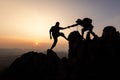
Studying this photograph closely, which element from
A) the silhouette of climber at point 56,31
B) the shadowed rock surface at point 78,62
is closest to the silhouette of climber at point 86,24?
the shadowed rock surface at point 78,62

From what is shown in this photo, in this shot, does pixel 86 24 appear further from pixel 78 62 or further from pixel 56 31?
pixel 78 62

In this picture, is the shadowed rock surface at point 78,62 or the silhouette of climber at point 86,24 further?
the silhouette of climber at point 86,24

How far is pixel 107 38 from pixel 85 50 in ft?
15.7

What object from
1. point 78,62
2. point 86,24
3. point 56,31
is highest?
point 86,24

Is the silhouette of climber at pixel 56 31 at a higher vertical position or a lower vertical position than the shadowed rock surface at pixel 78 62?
higher

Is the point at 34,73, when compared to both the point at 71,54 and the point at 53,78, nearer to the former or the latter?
the point at 53,78

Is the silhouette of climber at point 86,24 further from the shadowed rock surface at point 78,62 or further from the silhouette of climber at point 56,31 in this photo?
the silhouette of climber at point 56,31

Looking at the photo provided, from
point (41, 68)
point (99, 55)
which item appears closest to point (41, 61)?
point (41, 68)

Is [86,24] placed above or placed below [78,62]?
above

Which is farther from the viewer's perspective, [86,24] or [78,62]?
[78,62]

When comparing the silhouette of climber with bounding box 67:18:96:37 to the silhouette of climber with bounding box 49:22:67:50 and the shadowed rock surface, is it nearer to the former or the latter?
the shadowed rock surface

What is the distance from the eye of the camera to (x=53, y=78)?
43156 mm

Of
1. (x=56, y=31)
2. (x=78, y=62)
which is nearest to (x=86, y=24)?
(x=56, y=31)

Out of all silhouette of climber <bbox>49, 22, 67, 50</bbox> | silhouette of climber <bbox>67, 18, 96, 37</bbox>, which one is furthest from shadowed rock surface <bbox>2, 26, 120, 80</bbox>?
silhouette of climber <bbox>49, 22, 67, 50</bbox>
